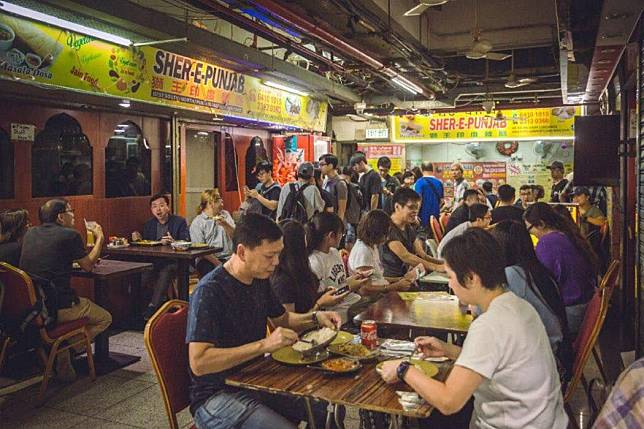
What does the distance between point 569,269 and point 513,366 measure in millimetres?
2778

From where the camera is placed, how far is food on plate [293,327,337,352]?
128 inches

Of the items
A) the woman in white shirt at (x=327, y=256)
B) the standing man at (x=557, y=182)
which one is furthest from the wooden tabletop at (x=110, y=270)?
the standing man at (x=557, y=182)

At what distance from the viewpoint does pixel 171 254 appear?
274 inches

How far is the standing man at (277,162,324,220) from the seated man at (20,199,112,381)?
11.6 ft

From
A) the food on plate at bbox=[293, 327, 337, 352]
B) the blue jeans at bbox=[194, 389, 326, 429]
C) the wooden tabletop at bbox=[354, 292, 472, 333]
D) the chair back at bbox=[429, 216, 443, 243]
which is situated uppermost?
the chair back at bbox=[429, 216, 443, 243]

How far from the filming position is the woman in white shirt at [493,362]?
7.90ft

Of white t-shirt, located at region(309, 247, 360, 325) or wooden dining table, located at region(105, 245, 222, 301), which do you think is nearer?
white t-shirt, located at region(309, 247, 360, 325)

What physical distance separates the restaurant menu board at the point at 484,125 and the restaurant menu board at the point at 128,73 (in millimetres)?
5395

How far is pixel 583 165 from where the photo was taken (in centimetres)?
706

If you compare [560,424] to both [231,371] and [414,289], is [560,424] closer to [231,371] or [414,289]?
[231,371]

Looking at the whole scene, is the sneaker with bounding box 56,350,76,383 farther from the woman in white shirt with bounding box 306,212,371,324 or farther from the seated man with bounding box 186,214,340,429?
the seated man with bounding box 186,214,340,429

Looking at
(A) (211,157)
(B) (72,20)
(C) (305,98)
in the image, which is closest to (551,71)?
(C) (305,98)

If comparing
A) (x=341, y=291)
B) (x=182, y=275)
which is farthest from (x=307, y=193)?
(x=341, y=291)

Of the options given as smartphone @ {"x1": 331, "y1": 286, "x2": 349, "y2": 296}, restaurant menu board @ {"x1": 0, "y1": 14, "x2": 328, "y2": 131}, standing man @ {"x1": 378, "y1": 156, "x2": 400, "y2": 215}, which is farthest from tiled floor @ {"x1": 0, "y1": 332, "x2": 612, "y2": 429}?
standing man @ {"x1": 378, "y1": 156, "x2": 400, "y2": 215}
